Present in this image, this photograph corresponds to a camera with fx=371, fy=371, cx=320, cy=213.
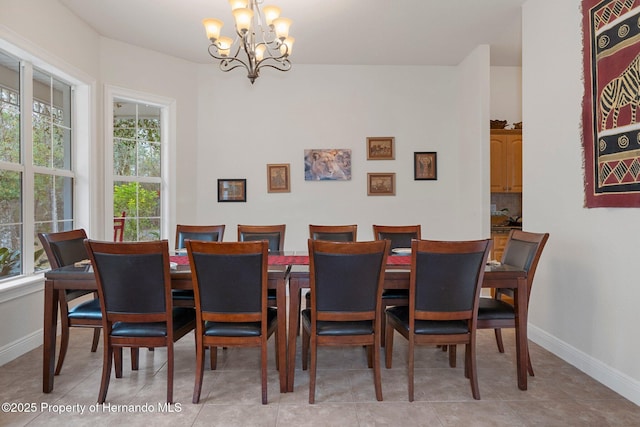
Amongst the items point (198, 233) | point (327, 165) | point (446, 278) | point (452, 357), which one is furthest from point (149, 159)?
point (452, 357)

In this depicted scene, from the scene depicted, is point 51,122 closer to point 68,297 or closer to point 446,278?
point 68,297

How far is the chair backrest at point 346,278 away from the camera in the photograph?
2.00 meters

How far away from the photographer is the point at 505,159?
179 inches

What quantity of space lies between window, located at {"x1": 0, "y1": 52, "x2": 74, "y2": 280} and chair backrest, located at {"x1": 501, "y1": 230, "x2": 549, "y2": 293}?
3.78 metres

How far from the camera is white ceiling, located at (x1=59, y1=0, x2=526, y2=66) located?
331 cm

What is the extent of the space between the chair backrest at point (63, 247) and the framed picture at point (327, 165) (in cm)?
267

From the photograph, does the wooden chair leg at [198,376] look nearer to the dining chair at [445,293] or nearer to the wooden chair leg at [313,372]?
the wooden chair leg at [313,372]

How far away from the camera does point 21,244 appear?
303 centimetres

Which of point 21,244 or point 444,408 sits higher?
point 21,244

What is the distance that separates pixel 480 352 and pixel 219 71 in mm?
4266

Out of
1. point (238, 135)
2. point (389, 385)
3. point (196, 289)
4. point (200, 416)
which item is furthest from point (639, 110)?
point (238, 135)

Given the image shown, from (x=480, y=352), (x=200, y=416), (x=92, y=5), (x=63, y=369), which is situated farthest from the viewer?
(x=92, y=5)

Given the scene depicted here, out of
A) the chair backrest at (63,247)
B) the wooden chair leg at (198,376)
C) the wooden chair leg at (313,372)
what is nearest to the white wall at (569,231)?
the wooden chair leg at (313,372)

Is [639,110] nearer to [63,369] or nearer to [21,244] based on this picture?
[63,369]
